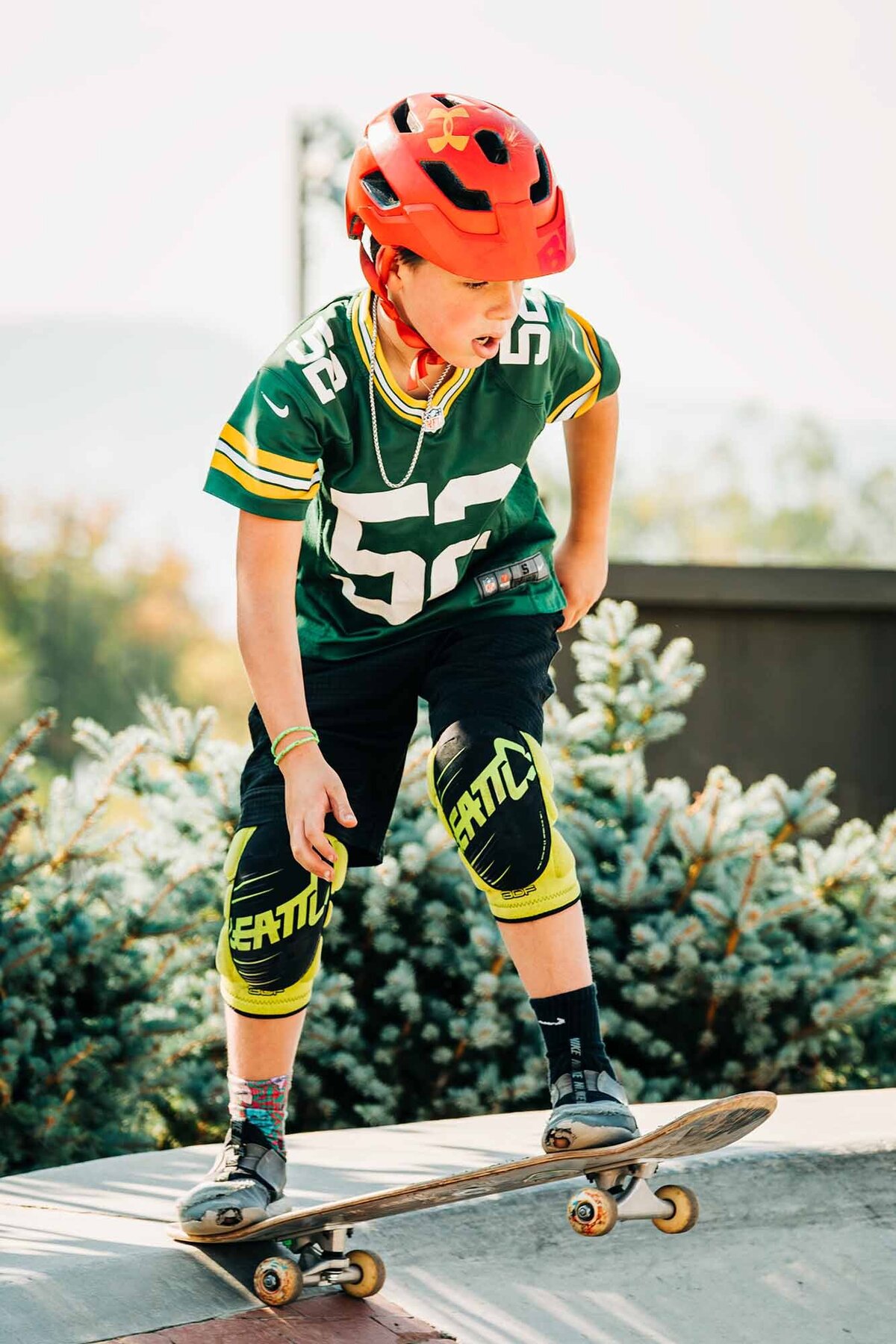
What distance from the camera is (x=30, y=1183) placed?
3.15m

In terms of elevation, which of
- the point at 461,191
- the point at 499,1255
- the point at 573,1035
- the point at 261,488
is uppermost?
the point at 461,191

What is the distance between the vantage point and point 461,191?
2332 mm

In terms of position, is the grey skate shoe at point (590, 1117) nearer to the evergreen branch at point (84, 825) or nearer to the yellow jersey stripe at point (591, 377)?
the yellow jersey stripe at point (591, 377)

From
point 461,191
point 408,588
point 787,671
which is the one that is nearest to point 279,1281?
point 408,588

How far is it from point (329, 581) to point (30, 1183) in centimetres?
149

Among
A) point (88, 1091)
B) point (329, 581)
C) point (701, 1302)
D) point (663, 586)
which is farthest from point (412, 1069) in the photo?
point (663, 586)

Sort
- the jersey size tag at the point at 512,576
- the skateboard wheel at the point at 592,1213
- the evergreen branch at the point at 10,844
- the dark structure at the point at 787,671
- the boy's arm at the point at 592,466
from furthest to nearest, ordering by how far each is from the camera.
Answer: the dark structure at the point at 787,671, the evergreen branch at the point at 10,844, the boy's arm at the point at 592,466, the jersey size tag at the point at 512,576, the skateboard wheel at the point at 592,1213

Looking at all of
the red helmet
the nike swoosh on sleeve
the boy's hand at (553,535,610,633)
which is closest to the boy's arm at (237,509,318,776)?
the nike swoosh on sleeve

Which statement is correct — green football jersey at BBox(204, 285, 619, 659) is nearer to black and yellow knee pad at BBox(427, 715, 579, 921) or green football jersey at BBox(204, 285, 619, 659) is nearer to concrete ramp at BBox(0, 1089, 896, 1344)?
black and yellow knee pad at BBox(427, 715, 579, 921)

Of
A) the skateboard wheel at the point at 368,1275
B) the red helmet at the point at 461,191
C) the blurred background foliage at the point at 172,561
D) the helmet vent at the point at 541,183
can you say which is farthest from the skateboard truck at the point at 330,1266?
the blurred background foliage at the point at 172,561

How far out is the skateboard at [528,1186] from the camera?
232 centimetres

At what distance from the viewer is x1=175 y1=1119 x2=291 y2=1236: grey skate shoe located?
256 centimetres

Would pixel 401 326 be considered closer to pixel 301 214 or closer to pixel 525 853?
pixel 525 853

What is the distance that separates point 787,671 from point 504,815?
4859mm
